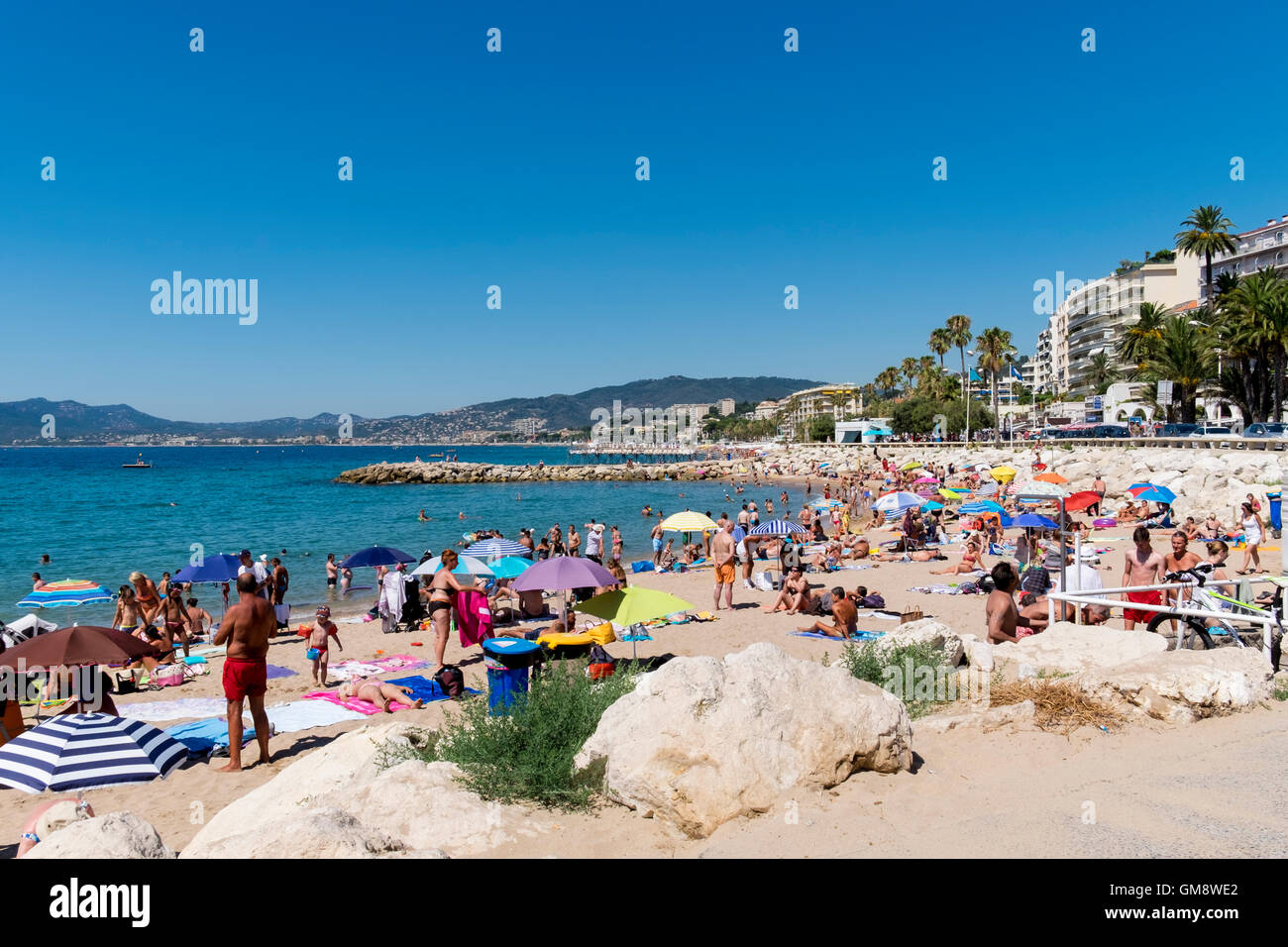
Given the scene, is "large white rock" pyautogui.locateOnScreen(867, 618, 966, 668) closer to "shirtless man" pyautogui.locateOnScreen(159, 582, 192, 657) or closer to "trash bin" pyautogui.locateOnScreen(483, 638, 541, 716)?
"trash bin" pyautogui.locateOnScreen(483, 638, 541, 716)

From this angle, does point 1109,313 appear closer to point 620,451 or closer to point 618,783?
point 620,451

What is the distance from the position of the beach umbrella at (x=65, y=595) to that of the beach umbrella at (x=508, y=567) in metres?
7.15

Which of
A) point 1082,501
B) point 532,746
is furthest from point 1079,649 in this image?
point 1082,501

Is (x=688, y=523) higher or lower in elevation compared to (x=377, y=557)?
higher

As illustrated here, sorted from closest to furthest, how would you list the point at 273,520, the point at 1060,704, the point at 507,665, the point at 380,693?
1. the point at 1060,704
2. the point at 507,665
3. the point at 380,693
4. the point at 273,520

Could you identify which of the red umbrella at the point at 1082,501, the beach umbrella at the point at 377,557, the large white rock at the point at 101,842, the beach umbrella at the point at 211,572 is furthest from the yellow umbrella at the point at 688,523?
the large white rock at the point at 101,842

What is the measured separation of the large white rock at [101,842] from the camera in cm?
375

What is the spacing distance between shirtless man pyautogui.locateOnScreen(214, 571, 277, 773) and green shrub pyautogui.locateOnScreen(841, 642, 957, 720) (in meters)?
5.31

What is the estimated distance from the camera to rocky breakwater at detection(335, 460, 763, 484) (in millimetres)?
76188

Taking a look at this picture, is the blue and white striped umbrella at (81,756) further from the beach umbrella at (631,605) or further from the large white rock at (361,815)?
the beach umbrella at (631,605)

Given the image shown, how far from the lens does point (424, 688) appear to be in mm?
9492

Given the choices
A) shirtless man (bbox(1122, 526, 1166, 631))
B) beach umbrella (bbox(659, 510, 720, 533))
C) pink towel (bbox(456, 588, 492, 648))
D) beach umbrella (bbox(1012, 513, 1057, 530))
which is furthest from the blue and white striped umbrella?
beach umbrella (bbox(1012, 513, 1057, 530))

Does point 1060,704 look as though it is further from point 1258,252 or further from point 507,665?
point 1258,252

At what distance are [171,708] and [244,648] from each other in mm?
3630
